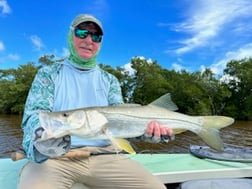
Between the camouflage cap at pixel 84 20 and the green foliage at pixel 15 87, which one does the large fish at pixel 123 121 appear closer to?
the camouflage cap at pixel 84 20

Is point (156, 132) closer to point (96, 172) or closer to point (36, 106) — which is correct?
point (96, 172)

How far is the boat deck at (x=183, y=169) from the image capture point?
9.68ft

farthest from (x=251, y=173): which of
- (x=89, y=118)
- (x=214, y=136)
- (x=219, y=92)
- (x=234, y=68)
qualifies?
(x=234, y=68)

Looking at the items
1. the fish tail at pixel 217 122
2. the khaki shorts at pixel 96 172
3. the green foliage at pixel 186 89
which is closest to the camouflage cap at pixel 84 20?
the khaki shorts at pixel 96 172

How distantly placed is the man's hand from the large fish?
0.03 metres

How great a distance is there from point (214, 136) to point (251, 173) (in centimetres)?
131

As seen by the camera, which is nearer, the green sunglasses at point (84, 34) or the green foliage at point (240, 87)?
the green sunglasses at point (84, 34)

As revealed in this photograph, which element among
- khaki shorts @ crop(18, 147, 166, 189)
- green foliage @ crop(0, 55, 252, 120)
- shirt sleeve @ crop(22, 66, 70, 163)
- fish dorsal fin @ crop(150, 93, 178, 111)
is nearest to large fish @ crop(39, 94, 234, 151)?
fish dorsal fin @ crop(150, 93, 178, 111)

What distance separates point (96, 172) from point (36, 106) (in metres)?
0.59

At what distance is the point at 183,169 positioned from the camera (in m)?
3.19

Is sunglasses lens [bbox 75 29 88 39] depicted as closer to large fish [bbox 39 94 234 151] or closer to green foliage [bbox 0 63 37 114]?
large fish [bbox 39 94 234 151]

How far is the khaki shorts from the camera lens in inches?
84.3

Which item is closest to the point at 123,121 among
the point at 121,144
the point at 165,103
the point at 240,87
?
the point at 121,144

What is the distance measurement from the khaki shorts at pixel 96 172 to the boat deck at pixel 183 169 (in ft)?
2.11
